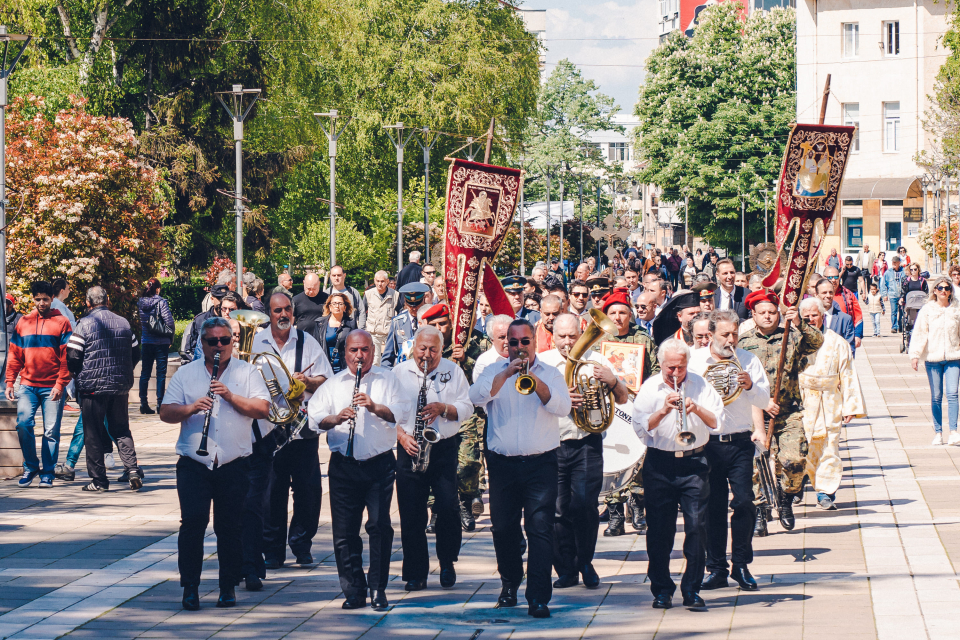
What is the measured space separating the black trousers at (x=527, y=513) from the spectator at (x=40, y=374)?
251 inches

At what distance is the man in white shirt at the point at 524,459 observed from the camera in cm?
810

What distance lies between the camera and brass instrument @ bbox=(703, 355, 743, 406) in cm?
856

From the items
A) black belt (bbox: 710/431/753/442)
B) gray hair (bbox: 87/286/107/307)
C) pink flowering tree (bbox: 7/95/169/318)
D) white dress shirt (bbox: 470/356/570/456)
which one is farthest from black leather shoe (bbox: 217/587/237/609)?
pink flowering tree (bbox: 7/95/169/318)

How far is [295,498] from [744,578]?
325 cm

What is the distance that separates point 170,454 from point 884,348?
20.3 metres

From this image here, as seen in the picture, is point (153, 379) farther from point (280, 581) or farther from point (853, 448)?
point (280, 581)

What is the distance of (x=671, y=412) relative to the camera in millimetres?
8078

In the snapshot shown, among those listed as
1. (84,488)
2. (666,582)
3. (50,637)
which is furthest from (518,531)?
(84,488)

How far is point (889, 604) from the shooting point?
8.22m

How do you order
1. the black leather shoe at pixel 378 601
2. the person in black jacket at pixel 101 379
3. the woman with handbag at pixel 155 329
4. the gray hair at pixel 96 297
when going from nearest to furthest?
the black leather shoe at pixel 378 601 → the person in black jacket at pixel 101 379 → the gray hair at pixel 96 297 → the woman with handbag at pixel 155 329

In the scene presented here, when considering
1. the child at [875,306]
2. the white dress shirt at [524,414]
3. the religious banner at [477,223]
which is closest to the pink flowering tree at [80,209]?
the religious banner at [477,223]

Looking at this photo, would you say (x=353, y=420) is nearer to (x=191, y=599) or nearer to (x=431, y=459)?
A: (x=431, y=459)

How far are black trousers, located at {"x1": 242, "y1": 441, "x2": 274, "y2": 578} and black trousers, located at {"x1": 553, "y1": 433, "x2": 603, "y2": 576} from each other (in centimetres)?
196

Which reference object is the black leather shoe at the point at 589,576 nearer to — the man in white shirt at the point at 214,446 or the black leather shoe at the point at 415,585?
the black leather shoe at the point at 415,585
